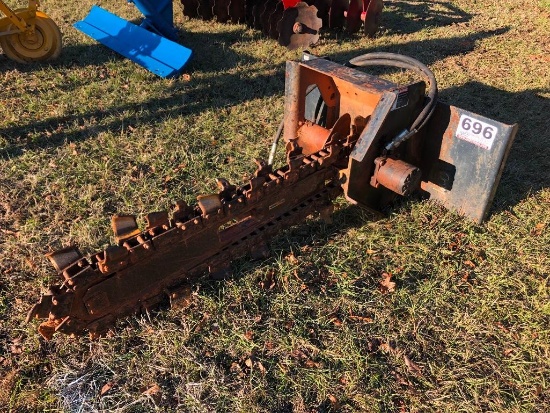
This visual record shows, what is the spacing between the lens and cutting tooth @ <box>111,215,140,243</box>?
2434 millimetres

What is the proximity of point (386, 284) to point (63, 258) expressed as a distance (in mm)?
2113

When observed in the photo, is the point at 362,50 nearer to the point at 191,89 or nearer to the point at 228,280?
the point at 191,89

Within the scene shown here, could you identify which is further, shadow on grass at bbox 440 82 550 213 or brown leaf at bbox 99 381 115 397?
shadow on grass at bbox 440 82 550 213

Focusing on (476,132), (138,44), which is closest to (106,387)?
(476,132)

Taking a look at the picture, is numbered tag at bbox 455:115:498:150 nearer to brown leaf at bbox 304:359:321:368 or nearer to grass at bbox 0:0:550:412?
grass at bbox 0:0:550:412

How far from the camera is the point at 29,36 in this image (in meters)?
6.12

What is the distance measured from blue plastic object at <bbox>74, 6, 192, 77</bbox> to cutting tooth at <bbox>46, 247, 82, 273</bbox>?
13.0 ft

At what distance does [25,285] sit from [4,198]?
121 cm

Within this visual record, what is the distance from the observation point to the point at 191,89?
A: 5746 mm

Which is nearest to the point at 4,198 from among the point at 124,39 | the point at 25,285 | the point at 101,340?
the point at 25,285

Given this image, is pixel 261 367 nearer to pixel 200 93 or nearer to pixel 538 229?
pixel 538 229

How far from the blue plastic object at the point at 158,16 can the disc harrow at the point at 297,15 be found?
1.26m

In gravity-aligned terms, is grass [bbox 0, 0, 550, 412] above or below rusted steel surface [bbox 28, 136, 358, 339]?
below

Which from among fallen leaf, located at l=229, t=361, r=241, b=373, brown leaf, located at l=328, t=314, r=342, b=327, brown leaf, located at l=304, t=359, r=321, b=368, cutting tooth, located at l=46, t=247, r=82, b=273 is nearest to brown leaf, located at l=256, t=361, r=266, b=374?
fallen leaf, located at l=229, t=361, r=241, b=373
